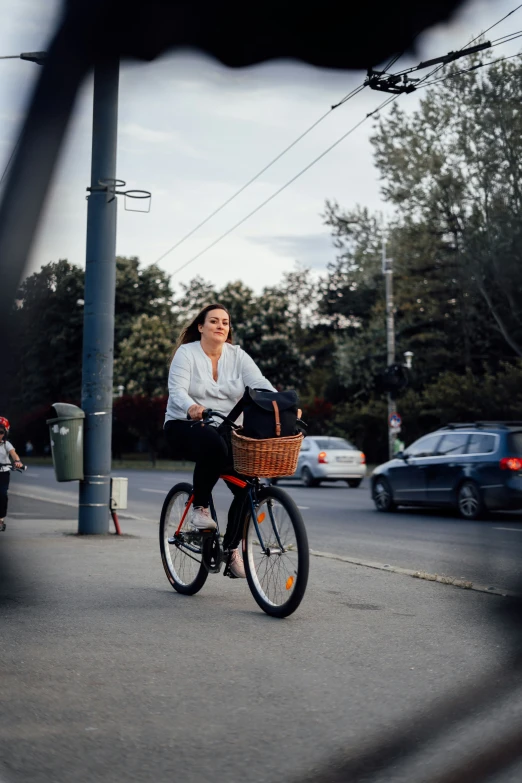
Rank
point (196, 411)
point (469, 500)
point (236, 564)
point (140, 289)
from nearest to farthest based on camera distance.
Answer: point (140, 289), point (196, 411), point (236, 564), point (469, 500)

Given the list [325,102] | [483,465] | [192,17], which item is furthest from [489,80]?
[483,465]

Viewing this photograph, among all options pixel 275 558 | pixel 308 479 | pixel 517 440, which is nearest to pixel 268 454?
pixel 275 558

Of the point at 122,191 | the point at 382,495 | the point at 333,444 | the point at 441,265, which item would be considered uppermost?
the point at 333,444

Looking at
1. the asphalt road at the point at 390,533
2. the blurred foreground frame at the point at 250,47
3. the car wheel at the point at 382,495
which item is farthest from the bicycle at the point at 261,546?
the car wheel at the point at 382,495

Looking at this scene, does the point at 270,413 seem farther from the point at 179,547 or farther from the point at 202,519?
the point at 179,547

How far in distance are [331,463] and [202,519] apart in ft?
67.3

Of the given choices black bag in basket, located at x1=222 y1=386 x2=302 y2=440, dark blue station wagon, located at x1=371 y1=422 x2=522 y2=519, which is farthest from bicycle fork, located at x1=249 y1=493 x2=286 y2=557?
dark blue station wagon, located at x1=371 y1=422 x2=522 y2=519

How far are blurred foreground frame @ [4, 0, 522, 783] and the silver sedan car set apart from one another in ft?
80.1

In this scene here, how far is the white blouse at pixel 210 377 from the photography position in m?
4.61

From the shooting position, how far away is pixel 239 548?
5.07m

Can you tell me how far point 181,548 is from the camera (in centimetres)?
545

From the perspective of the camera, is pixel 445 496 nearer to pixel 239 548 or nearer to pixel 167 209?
pixel 239 548

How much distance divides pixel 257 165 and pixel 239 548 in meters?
4.19

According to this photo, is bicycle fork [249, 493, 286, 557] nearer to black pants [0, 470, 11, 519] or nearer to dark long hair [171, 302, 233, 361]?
dark long hair [171, 302, 233, 361]
